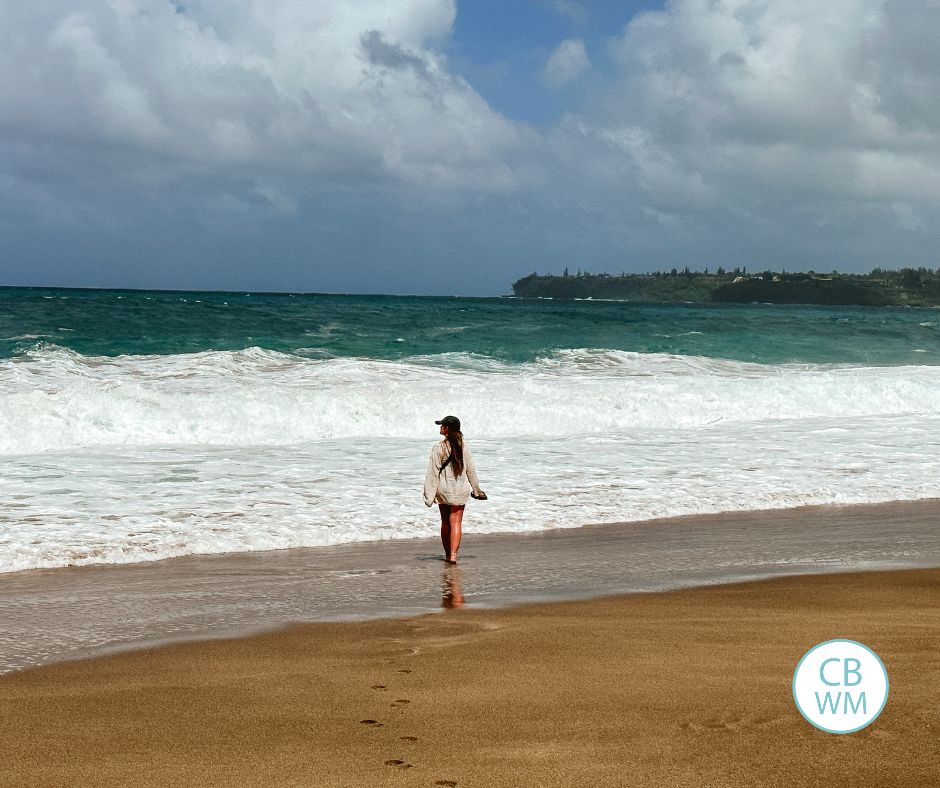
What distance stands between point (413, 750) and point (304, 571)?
159 inches

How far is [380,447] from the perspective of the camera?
48.1ft

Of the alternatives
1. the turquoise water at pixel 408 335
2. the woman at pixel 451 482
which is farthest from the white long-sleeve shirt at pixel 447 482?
the turquoise water at pixel 408 335

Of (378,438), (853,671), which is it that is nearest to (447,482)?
(853,671)

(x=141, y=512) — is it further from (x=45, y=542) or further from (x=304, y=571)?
(x=304, y=571)

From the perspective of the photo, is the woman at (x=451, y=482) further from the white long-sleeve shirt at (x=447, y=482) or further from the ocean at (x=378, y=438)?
the ocean at (x=378, y=438)

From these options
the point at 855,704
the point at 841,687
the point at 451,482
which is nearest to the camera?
the point at 855,704

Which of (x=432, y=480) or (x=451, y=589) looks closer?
(x=451, y=589)

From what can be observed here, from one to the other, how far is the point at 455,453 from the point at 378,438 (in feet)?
26.4

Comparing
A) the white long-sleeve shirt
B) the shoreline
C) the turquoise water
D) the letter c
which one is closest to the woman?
the white long-sleeve shirt

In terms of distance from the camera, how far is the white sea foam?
30.7ft

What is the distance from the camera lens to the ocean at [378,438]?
947 centimetres

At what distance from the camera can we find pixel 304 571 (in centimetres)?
749

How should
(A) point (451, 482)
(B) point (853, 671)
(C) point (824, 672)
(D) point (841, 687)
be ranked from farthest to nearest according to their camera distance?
(A) point (451, 482)
(B) point (853, 671)
(C) point (824, 672)
(D) point (841, 687)

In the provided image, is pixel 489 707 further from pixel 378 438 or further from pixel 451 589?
pixel 378 438
